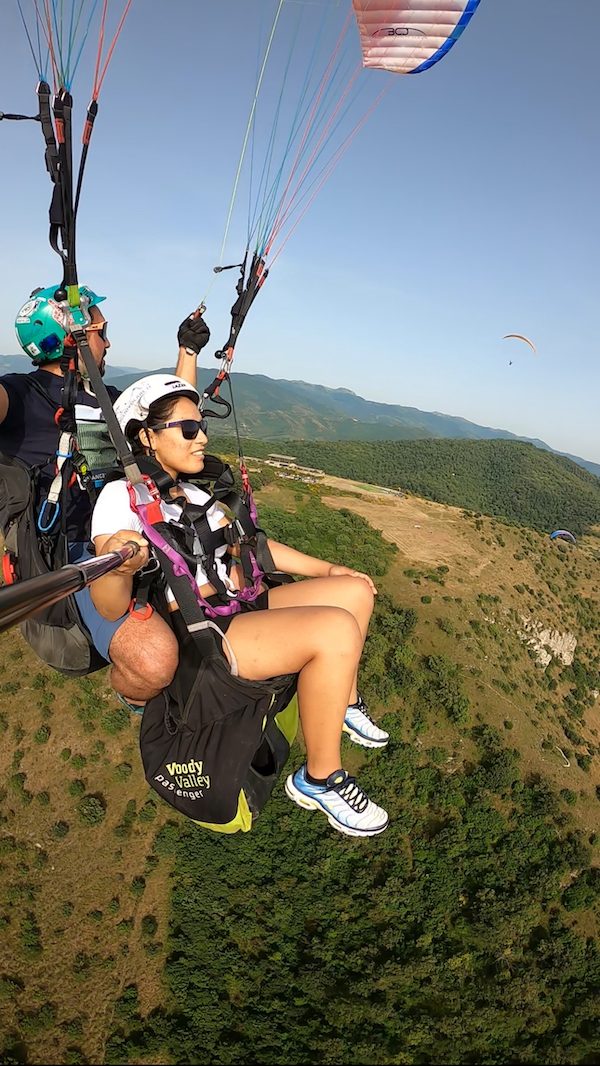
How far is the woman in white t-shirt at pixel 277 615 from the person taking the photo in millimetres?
2848

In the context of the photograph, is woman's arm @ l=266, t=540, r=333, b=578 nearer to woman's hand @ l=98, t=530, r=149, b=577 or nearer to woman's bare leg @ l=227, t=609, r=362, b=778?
woman's bare leg @ l=227, t=609, r=362, b=778

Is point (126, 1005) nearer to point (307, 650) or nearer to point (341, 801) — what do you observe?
point (341, 801)

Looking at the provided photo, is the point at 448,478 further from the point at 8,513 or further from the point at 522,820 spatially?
the point at 8,513

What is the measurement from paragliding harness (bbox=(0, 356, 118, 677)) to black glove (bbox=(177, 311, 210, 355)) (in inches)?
54.6

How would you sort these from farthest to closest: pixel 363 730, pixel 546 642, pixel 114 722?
pixel 546 642 < pixel 114 722 < pixel 363 730

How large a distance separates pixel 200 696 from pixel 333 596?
1.03 m

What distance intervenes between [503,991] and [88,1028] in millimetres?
18435

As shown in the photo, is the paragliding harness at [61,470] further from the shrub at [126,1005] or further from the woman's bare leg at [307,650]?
the shrub at [126,1005]

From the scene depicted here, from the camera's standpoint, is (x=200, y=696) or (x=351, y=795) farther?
(x=351, y=795)

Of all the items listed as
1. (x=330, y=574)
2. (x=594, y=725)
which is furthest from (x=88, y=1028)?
(x=594, y=725)

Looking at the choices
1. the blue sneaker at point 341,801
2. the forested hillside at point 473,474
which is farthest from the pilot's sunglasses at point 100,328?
the forested hillside at point 473,474

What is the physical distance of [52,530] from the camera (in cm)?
305

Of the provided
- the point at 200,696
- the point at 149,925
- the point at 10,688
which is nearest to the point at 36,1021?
the point at 149,925

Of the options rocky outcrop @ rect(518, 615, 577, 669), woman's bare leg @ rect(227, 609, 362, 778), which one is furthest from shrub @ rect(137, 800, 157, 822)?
woman's bare leg @ rect(227, 609, 362, 778)
